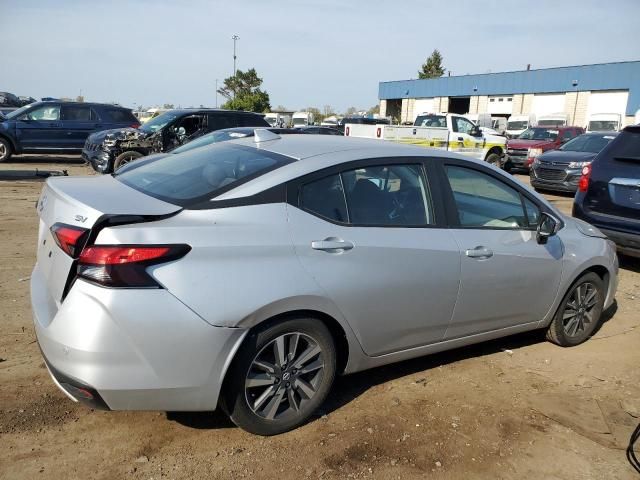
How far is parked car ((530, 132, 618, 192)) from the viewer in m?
13.2

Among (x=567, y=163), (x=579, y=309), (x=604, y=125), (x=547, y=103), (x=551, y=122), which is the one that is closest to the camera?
(x=579, y=309)

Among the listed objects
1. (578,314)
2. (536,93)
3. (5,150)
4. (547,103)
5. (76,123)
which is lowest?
(578,314)

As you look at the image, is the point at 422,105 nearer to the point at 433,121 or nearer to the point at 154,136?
the point at 433,121

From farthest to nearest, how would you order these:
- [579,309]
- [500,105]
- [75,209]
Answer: [500,105], [579,309], [75,209]

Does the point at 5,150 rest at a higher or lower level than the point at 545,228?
lower

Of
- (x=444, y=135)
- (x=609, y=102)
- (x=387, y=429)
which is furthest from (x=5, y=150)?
(x=609, y=102)

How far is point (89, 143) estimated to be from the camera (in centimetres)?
1294

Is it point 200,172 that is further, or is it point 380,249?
point 200,172

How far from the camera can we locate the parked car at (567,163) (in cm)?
1323

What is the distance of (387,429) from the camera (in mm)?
3221

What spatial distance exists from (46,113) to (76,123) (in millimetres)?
795

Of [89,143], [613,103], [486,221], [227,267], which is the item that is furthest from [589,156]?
[613,103]

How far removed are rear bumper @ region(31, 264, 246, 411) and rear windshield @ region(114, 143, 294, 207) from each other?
608mm

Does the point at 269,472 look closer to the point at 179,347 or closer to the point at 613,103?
the point at 179,347
